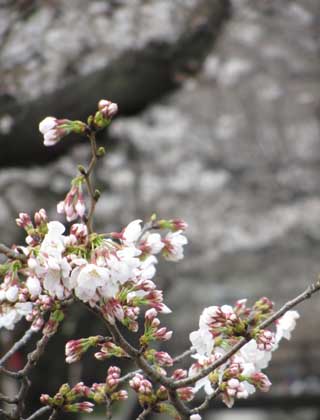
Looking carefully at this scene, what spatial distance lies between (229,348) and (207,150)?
3548 millimetres

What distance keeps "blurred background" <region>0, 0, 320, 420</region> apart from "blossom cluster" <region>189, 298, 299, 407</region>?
2.88m

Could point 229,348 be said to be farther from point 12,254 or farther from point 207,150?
point 207,150

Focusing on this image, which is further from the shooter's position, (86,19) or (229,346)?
(86,19)

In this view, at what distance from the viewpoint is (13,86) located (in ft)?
11.7

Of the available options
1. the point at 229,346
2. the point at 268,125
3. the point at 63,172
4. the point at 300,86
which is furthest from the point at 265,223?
the point at 229,346

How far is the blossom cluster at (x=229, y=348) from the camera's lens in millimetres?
1029

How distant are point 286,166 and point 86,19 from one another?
168cm

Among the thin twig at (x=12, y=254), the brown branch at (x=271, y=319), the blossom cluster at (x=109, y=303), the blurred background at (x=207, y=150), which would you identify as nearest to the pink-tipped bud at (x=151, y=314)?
the blossom cluster at (x=109, y=303)

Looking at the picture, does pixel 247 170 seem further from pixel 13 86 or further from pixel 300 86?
pixel 13 86

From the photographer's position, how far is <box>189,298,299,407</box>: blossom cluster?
103cm

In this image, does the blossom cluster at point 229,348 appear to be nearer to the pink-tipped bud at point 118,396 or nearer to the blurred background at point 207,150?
the pink-tipped bud at point 118,396

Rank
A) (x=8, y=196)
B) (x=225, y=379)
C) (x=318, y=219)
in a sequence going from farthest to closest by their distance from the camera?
(x=318, y=219), (x=8, y=196), (x=225, y=379)

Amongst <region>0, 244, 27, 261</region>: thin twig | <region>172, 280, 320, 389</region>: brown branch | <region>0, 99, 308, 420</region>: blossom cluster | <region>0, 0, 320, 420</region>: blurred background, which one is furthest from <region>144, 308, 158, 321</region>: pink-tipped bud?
<region>0, 0, 320, 420</region>: blurred background

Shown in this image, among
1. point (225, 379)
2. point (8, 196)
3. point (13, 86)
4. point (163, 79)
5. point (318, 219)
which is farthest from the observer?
point (318, 219)
